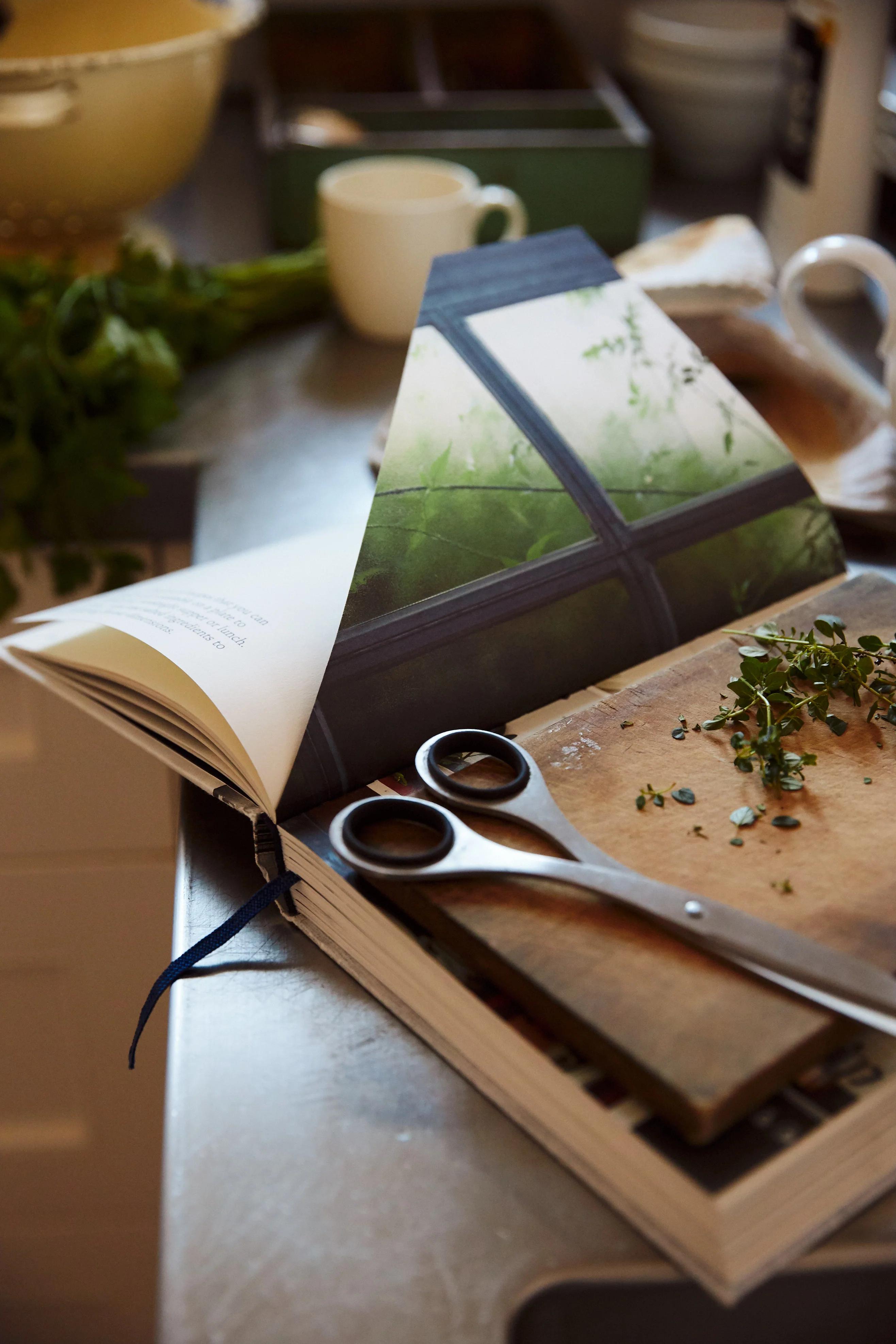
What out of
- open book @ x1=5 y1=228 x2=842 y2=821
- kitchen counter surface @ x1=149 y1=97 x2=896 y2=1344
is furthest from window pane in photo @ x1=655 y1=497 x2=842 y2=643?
kitchen counter surface @ x1=149 y1=97 x2=896 y2=1344

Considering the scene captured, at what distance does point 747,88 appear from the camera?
1.22 m

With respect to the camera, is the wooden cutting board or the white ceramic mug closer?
the wooden cutting board

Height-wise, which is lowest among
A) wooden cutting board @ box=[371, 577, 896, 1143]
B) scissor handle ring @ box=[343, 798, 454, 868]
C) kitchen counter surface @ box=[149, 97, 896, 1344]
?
kitchen counter surface @ box=[149, 97, 896, 1344]

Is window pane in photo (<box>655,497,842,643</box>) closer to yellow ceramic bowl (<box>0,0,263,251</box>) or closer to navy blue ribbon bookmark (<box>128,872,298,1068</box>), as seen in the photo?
navy blue ribbon bookmark (<box>128,872,298,1068</box>)

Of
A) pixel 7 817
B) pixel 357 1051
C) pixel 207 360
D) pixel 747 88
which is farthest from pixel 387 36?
pixel 357 1051

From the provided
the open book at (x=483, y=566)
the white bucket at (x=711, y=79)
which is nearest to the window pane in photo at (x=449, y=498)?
the open book at (x=483, y=566)

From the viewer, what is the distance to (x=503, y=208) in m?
0.96

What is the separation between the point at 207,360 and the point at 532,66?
71 cm

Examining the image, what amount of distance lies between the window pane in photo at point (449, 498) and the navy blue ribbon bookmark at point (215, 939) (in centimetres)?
10

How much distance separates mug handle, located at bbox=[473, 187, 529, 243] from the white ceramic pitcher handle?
12.4 inches

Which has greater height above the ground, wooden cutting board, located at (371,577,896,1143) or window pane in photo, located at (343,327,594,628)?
window pane in photo, located at (343,327,594,628)

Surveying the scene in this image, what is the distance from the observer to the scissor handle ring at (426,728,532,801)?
17.0 inches

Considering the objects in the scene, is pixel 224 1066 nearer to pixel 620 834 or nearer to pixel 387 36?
pixel 620 834

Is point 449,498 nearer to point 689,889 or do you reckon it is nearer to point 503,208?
point 689,889
